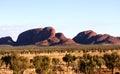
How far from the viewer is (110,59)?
69188 millimetres

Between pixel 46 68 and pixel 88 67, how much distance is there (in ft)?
29.8

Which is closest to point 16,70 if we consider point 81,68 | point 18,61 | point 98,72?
point 18,61

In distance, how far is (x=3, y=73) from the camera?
7256cm

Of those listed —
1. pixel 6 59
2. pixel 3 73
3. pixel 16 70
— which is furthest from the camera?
pixel 6 59

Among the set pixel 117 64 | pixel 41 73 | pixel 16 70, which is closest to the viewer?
pixel 41 73

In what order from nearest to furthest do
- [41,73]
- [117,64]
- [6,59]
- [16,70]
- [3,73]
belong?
[41,73] < [16,70] < [117,64] < [3,73] < [6,59]

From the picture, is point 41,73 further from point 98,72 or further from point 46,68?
point 98,72

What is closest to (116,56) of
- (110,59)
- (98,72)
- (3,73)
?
(110,59)

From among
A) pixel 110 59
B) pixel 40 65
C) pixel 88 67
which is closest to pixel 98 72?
pixel 110 59

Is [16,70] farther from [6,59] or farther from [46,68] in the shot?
[6,59]

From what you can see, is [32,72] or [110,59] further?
[32,72]

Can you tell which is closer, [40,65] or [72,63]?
[40,65]

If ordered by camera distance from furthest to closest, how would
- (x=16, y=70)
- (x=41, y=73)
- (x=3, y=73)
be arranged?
(x=3, y=73) < (x=16, y=70) < (x=41, y=73)

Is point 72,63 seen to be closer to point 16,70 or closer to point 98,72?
point 98,72
